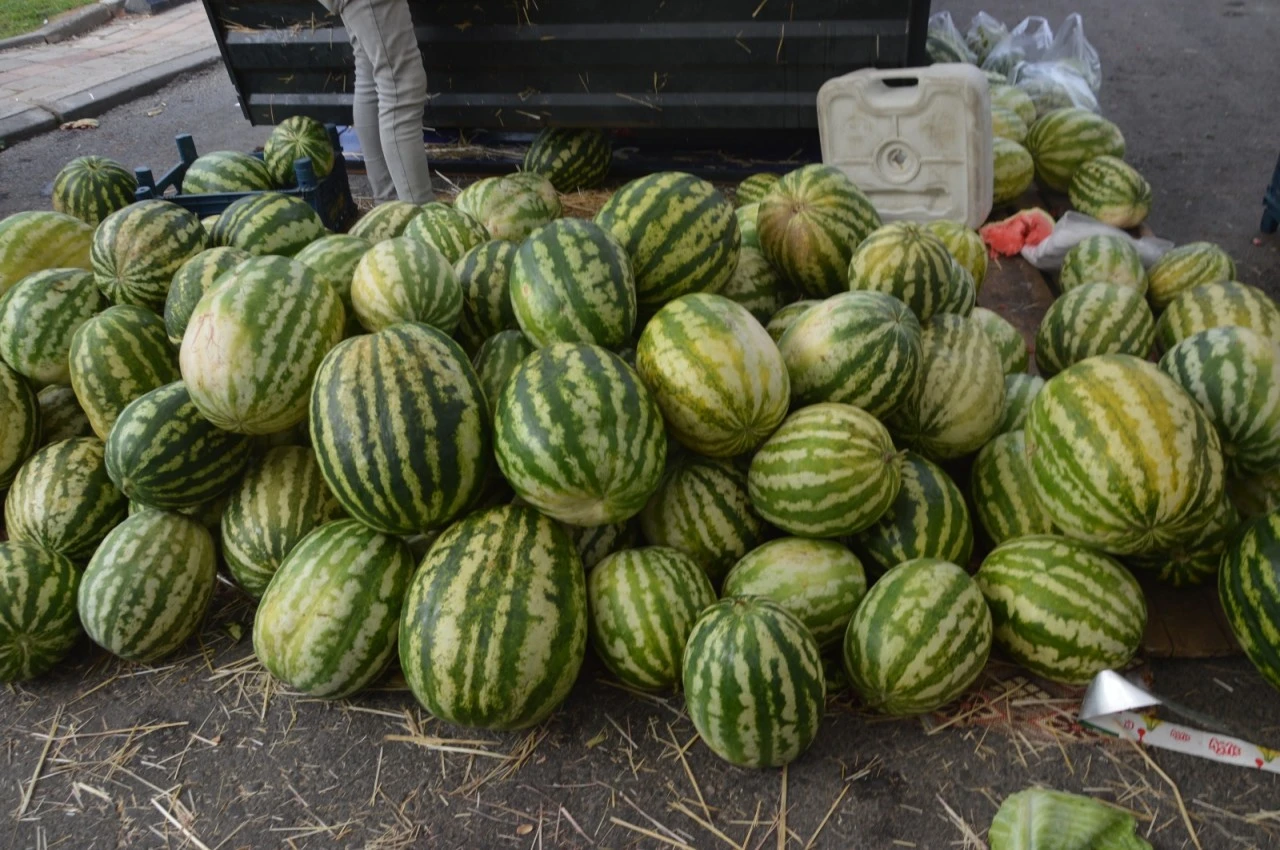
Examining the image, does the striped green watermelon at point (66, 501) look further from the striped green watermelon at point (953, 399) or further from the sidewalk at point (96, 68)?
the sidewalk at point (96, 68)

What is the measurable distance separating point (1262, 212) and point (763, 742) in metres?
4.96

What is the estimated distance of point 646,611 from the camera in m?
2.12

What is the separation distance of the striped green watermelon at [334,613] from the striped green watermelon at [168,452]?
0.42 m

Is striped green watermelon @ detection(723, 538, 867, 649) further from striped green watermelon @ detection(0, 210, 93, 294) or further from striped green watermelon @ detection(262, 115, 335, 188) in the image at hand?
striped green watermelon @ detection(262, 115, 335, 188)

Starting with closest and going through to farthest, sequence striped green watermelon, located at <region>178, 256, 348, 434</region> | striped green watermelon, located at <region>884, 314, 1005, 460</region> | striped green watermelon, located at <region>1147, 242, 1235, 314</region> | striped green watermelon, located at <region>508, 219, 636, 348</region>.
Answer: striped green watermelon, located at <region>178, 256, 348, 434</region>
striped green watermelon, located at <region>508, 219, 636, 348</region>
striped green watermelon, located at <region>884, 314, 1005, 460</region>
striped green watermelon, located at <region>1147, 242, 1235, 314</region>

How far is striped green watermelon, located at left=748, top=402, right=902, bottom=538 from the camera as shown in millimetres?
2135

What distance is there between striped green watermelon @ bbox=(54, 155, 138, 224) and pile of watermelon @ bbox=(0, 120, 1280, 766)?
169cm

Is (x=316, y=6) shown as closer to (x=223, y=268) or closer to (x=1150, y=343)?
(x=223, y=268)

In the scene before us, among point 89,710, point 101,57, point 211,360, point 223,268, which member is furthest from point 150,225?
point 101,57

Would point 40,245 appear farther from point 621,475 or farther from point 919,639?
point 919,639

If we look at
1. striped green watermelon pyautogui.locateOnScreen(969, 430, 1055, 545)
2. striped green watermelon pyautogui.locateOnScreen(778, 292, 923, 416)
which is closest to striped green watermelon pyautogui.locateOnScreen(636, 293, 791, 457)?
striped green watermelon pyautogui.locateOnScreen(778, 292, 923, 416)

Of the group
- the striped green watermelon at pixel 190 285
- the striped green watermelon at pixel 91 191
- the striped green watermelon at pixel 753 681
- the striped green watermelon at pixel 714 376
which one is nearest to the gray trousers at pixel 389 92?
the striped green watermelon at pixel 91 191

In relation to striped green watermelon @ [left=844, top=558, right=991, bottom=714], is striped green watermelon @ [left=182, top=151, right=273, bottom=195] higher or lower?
higher

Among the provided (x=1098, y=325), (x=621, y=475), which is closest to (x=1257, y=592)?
(x=1098, y=325)
